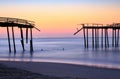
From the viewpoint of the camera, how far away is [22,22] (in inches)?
1596

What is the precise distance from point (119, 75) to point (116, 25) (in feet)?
110

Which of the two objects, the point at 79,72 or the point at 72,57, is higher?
the point at 79,72

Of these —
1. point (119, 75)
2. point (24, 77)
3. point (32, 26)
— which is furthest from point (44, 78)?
point (32, 26)

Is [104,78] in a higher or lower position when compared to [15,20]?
lower

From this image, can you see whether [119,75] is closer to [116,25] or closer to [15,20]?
[15,20]

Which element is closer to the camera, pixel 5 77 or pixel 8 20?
pixel 5 77

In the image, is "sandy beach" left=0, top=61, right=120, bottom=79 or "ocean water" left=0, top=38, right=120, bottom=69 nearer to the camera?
"sandy beach" left=0, top=61, right=120, bottom=79

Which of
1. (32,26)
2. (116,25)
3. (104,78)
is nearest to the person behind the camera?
(104,78)

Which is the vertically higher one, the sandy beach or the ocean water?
the sandy beach

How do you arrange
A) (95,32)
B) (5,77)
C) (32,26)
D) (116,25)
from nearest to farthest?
1. (5,77)
2. (32,26)
3. (116,25)
4. (95,32)

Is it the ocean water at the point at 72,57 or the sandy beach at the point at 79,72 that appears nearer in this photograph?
the sandy beach at the point at 79,72

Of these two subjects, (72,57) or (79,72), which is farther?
(72,57)

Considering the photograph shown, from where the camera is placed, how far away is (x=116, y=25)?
51.1 metres

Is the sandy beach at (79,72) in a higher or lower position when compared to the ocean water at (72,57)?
higher
